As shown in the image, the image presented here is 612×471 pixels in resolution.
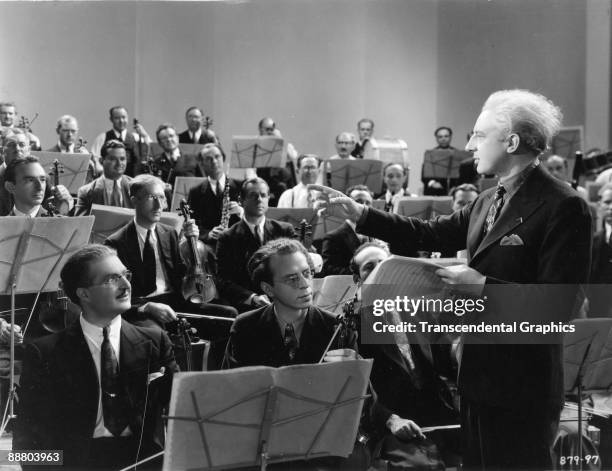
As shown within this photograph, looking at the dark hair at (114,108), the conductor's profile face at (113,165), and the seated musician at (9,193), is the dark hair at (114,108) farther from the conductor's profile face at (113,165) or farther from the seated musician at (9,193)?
the seated musician at (9,193)

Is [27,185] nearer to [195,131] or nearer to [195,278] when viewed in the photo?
[195,278]

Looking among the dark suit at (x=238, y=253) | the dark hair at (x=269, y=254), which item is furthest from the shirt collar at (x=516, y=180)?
the dark suit at (x=238, y=253)

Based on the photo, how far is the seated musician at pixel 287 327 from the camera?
2672 millimetres

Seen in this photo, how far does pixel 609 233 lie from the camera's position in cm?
438

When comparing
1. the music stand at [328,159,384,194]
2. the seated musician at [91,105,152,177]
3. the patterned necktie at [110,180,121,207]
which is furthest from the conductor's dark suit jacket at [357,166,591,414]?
the seated musician at [91,105,152,177]

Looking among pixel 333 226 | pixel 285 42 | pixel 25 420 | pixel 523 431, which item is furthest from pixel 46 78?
pixel 523 431

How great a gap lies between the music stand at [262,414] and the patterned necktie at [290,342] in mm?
414

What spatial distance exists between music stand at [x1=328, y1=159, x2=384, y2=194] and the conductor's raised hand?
14.4 ft

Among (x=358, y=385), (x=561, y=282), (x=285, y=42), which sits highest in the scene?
(x=285, y=42)

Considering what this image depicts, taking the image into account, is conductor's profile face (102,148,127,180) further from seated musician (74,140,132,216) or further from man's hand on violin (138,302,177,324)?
man's hand on violin (138,302,177,324)

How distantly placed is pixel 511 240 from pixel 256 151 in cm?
537

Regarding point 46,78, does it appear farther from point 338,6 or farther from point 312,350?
point 312,350

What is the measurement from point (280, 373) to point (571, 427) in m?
1.49

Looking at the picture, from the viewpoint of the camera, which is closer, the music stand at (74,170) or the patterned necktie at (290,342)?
the patterned necktie at (290,342)
